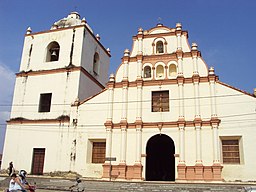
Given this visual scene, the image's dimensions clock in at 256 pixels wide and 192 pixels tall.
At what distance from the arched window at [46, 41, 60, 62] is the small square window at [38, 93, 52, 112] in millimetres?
3051

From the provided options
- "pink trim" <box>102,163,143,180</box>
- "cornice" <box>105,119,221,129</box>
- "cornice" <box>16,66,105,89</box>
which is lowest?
"pink trim" <box>102,163,143,180</box>

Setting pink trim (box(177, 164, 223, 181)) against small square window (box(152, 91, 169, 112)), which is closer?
pink trim (box(177, 164, 223, 181))

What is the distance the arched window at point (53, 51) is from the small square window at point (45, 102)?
120 inches

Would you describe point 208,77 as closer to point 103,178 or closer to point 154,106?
point 154,106

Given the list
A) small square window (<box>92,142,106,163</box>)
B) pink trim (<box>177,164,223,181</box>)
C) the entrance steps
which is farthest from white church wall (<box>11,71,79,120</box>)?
pink trim (<box>177,164,223,181</box>)

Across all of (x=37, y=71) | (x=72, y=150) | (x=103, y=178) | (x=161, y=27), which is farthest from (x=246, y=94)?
(x=37, y=71)

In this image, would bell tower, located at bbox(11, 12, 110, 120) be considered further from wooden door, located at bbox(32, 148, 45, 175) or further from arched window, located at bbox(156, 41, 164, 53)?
arched window, located at bbox(156, 41, 164, 53)

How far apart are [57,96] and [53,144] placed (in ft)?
11.3

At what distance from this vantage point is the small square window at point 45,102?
821 inches

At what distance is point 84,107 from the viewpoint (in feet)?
64.9

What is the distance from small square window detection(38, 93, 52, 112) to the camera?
68.4ft

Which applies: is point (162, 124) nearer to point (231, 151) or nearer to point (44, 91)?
point (231, 151)

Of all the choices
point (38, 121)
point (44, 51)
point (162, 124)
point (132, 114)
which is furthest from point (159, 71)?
point (44, 51)

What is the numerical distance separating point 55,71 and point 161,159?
10.2 metres
